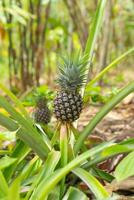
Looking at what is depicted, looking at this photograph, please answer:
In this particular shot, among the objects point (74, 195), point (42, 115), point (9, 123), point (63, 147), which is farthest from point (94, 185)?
point (42, 115)

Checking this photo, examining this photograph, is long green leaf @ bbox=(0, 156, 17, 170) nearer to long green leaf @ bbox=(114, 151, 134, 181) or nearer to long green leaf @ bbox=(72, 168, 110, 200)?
long green leaf @ bbox=(72, 168, 110, 200)

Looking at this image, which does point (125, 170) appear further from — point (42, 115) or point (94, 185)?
point (42, 115)

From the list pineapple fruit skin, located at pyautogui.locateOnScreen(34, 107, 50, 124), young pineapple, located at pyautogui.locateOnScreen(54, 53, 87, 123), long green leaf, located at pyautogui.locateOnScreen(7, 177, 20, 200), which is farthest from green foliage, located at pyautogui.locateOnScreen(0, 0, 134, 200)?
pineapple fruit skin, located at pyautogui.locateOnScreen(34, 107, 50, 124)

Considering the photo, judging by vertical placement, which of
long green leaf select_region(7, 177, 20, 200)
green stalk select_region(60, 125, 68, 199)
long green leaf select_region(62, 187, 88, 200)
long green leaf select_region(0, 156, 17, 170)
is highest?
long green leaf select_region(7, 177, 20, 200)

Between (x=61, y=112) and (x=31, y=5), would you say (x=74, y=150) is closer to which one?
(x=61, y=112)

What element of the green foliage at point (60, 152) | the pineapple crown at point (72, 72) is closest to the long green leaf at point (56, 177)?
the green foliage at point (60, 152)

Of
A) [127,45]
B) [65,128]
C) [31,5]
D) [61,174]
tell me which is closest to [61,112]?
[65,128]
